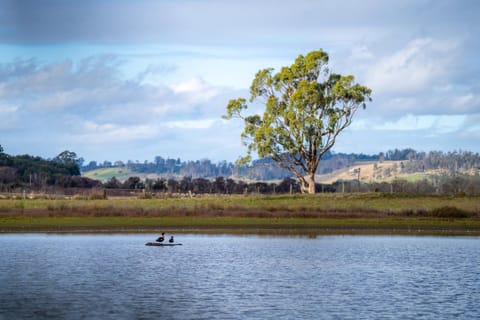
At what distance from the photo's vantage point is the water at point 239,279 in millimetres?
26406

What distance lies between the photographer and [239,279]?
33.7 meters

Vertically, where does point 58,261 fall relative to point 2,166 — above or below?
below

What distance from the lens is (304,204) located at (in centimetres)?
7462

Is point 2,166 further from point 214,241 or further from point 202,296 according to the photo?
point 202,296

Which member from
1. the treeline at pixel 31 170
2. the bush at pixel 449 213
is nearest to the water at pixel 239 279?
the bush at pixel 449 213

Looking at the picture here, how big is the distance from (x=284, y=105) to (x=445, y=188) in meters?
48.1

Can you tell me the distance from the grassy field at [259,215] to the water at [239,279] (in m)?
8.16

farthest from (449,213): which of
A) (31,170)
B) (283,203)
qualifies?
(31,170)

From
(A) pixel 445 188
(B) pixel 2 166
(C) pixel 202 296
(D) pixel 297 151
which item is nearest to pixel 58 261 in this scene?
(C) pixel 202 296

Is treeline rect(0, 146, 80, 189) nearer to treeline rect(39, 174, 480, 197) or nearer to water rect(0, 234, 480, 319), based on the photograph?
treeline rect(39, 174, 480, 197)

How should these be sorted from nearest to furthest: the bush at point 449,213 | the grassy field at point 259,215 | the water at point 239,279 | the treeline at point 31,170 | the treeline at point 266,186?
the water at point 239,279 < the grassy field at point 259,215 < the bush at point 449,213 < the treeline at point 266,186 < the treeline at point 31,170

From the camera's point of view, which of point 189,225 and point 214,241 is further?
point 189,225

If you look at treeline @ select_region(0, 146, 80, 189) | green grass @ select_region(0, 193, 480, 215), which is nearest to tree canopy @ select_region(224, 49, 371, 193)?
green grass @ select_region(0, 193, 480, 215)

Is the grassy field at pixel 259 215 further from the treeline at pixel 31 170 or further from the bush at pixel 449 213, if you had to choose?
the treeline at pixel 31 170
